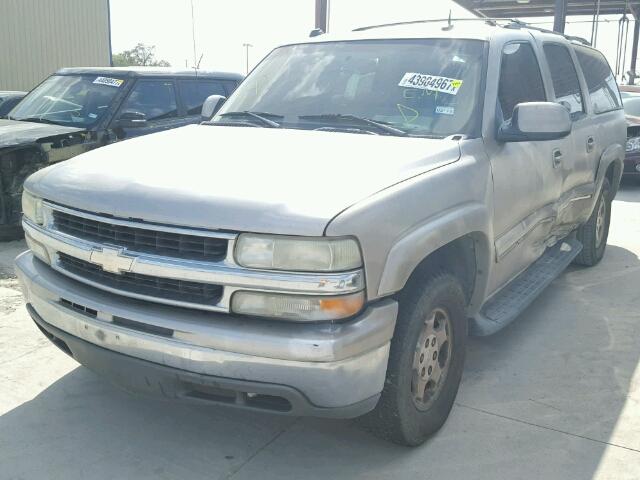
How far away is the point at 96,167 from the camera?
3021mm

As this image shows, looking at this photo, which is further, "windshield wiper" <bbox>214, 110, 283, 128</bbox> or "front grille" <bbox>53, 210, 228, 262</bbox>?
"windshield wiper" <bbox>214, 110, 283, 128</bbox>

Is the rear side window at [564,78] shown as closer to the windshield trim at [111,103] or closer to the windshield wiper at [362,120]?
the windshield wiper at [362,120]

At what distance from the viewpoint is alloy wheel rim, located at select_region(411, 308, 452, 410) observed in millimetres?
2957

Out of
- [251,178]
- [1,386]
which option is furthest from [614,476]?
[1,386]

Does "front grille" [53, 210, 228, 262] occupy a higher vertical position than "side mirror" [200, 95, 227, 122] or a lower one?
lower

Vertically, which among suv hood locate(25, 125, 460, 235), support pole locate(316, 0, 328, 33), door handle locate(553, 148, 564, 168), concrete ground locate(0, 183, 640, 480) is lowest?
concrete ground locate(0, 183, 640, 480)

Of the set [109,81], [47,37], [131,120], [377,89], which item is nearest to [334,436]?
[377,89]

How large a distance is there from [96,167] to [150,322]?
0.86m

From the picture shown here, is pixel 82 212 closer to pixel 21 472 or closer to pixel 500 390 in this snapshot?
pixel 21 472

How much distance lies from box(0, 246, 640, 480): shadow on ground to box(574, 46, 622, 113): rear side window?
233cm

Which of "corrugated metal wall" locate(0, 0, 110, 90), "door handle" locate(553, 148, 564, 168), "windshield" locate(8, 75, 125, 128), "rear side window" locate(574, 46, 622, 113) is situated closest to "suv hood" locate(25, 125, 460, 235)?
"door handle" locate(553, 148, 564, 168)


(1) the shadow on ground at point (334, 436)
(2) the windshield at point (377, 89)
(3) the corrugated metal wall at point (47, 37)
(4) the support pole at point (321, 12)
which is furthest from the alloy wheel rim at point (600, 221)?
A: (3) the corrugated metal wall at point (47, 37)

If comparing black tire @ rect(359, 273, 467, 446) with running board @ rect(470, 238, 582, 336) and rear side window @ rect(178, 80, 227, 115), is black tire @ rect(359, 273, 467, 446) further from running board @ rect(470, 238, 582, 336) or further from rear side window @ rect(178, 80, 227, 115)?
rear side window @ rect(178, 80, 227, 115)

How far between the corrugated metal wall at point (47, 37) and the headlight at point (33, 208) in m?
20.2
